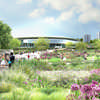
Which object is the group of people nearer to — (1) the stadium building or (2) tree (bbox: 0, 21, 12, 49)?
(2) tree (bbox: 0, 21, 12, 49)

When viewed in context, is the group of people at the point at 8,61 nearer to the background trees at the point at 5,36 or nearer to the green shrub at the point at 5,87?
the green shrub at the point at 5,87

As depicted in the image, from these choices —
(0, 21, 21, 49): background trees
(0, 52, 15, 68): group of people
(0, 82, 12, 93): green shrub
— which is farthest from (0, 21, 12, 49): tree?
(0, 82, 12, 93): green shrub

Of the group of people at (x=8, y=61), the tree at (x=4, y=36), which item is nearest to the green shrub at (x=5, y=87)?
the group of people at (x=8, y=61)

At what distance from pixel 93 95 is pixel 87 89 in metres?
0.16

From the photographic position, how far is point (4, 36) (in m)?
34.6

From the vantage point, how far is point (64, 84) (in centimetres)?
578

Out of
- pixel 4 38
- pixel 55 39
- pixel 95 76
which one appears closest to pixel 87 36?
pixel 55 39

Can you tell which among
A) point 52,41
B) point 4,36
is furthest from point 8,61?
point 52,41

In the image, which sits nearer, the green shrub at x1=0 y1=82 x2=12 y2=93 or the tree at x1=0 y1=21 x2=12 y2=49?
the green shrub at x1=0 y1=82 x2=12 y2=93

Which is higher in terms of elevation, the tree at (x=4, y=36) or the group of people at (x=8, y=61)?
the tree at (x=4, y=36)

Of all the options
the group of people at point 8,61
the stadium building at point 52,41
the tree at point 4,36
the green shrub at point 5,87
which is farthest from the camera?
the stadium building at point 52,41

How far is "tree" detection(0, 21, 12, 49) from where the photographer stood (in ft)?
112

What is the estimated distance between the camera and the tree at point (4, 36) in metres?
34.2

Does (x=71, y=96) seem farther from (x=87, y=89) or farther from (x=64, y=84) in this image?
(x=64, y=84)
